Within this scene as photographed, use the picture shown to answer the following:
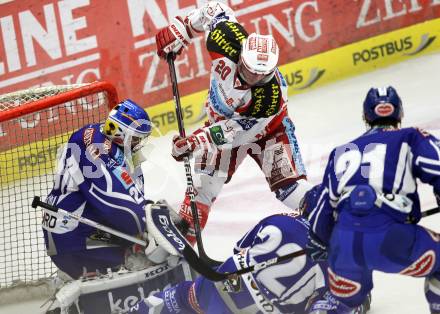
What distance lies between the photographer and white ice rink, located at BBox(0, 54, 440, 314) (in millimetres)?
5715

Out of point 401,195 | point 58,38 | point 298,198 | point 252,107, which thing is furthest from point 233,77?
point 58,38

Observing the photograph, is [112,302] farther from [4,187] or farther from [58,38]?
[58,38]

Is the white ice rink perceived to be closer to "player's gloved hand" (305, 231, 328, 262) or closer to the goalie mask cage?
the goalie mask cage

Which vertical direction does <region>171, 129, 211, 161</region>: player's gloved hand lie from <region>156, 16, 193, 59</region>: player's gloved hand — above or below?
below

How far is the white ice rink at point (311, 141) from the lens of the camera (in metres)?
5.71

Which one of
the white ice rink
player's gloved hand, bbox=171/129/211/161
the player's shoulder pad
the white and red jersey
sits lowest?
the white ice rink

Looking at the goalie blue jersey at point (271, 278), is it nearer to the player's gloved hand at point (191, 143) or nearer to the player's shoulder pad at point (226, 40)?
the player's gloved hand at point (191, 143)

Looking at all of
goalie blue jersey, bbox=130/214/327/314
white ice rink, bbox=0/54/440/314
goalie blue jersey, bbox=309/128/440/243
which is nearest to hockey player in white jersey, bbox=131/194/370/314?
goalie blue jersey, bbox=130/214/327/314

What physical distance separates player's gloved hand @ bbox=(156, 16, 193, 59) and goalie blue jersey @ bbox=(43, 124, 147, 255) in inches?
34.4

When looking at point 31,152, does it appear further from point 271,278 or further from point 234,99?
point 271,278

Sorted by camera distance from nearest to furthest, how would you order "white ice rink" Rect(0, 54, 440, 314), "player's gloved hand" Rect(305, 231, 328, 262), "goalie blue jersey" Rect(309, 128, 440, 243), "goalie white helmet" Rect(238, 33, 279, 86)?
"goalie blue jersey" Rect(309, 128, 440, 243) → "player's gloved hand" Rect(305, 231, 328, 262) → "goalie white helmet" Rect(238, 33, 279, 86) → "white ice rink" Rect(0, 54, 440, 314)

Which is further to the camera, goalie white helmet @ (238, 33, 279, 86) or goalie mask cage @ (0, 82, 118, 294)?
goalie mask cage @ (0, 82, 118, 294)

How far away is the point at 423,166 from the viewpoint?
336 cm

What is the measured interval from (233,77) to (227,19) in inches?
16.8
